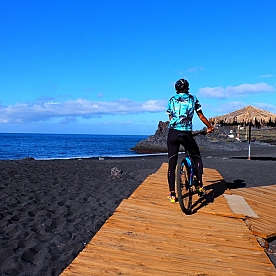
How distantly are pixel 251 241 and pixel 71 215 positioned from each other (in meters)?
3.48

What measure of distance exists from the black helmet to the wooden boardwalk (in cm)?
200

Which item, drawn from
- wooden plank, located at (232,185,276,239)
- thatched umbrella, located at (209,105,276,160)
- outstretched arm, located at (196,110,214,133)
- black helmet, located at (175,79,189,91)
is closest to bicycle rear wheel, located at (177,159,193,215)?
outstretched arm, located at (196,110,214,133)

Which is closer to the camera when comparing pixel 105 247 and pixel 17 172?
pixel 105 247

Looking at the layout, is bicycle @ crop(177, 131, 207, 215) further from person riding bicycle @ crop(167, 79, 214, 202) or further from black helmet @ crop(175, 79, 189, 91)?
black helmet @ crop(175, 79, 189, 91)

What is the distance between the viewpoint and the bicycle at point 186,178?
14.9 ft

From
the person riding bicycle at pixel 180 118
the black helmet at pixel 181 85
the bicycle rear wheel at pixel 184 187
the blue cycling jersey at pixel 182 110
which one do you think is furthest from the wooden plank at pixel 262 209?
the black helmet at pixel 181 85

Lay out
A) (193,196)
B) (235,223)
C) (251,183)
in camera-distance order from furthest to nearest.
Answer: (251,183), (193,196), (235,223)

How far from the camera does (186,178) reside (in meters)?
4.93

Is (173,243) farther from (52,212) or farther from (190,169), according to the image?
(52,212)

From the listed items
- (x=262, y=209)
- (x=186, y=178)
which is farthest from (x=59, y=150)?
(x=186, y=178)

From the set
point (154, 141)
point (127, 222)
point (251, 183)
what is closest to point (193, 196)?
point (127, 222)

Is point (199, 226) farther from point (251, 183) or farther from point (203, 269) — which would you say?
point (251, 183)

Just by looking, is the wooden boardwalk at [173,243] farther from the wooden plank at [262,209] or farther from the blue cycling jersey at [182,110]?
the blue cycling jersey at [182,110]

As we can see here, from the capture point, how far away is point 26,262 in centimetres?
365
